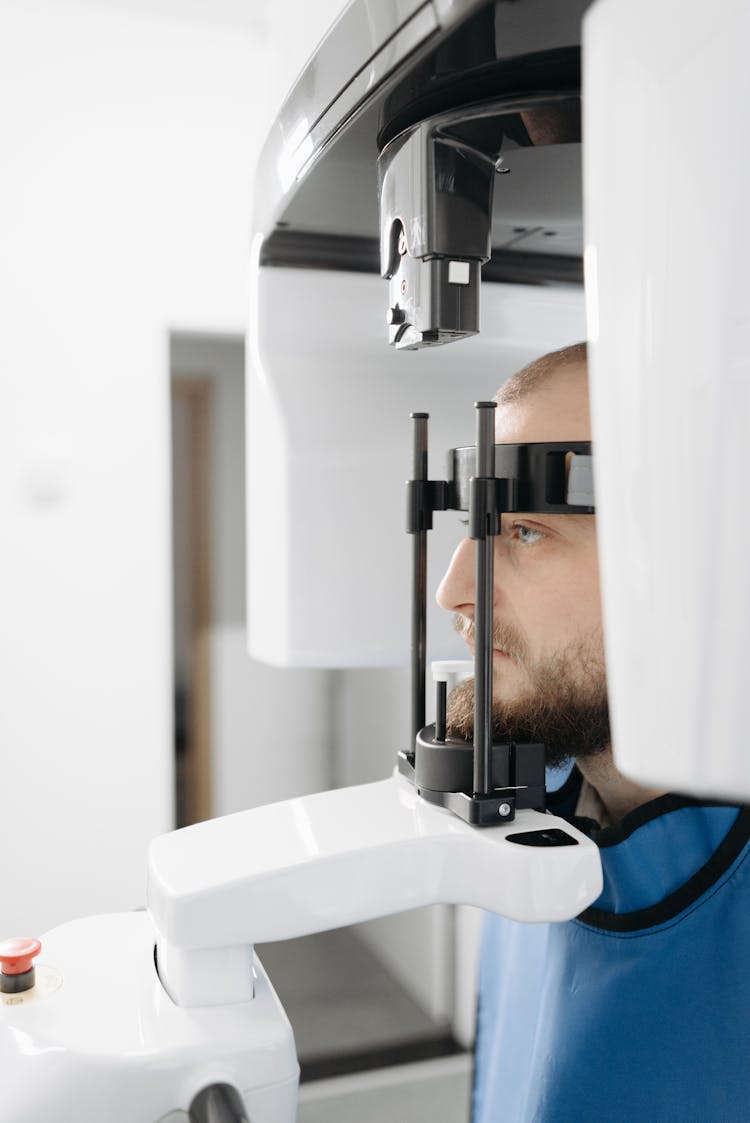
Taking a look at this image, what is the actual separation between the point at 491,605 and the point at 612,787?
40 cm

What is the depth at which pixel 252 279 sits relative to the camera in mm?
803

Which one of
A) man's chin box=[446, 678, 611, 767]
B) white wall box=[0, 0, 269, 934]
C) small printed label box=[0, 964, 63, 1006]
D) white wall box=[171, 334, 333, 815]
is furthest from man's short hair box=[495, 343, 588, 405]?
white wall box=[171, 334, 333, 815]

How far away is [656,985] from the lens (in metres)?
0.74

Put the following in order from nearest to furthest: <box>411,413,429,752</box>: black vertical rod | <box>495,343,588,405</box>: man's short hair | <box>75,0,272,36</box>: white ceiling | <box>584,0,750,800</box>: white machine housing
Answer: <box>584,0,750,800</box>: white machine housing → <box>411,413,429,752</box>: black vertical rod → <box>495,343,588,405</box>: man's short hair → <box>75,0,272,36</box>: white ceiling

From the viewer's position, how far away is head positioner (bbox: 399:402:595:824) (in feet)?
1.82

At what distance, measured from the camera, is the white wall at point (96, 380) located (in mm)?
1999

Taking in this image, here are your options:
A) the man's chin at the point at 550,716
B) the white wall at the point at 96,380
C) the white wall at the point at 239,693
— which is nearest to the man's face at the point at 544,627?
the man's chin at the point at 550,716

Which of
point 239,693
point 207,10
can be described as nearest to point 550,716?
point 207,10

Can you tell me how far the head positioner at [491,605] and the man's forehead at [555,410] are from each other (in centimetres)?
20

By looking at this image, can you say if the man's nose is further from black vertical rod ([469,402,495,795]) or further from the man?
black vertical rod ([469,402,495,795])

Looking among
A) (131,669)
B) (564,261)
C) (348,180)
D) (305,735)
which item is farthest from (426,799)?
(305,735)

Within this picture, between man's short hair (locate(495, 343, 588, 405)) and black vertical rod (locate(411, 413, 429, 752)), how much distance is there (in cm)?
15

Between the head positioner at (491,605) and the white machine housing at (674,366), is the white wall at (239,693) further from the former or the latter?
the white machine housing at (674,366)

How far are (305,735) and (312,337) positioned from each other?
9.22 ft
